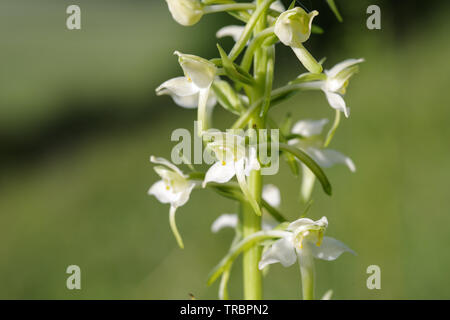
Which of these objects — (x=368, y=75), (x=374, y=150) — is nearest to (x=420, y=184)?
(x=374, y=150)

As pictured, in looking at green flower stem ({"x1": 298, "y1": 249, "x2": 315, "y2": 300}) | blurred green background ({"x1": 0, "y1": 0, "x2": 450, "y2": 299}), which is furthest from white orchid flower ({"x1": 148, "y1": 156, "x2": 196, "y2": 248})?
blurred green background ({"x1": 0, "y1": 0, "x2": 450, "y2": 299})

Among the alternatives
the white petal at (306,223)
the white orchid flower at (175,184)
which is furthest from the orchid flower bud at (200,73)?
the white petal at (306,223)

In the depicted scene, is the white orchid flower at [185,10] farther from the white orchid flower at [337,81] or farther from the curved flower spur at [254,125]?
the white orchid flower at [337,81]

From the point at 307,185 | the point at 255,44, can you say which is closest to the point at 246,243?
the point at 307,185

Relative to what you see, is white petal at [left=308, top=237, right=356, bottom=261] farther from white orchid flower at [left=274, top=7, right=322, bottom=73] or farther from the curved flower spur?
white orchid flower at [left=274, top=7, right=322, bottom=73]

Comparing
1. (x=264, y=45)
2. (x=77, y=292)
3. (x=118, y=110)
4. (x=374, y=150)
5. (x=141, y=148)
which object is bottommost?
(x=77, y=292)

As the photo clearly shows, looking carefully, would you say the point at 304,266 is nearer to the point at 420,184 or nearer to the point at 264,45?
the point at 264,45
